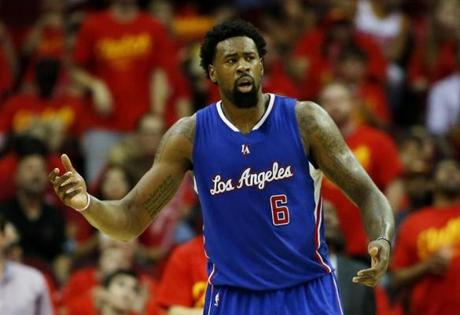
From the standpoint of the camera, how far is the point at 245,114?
20.0 feet

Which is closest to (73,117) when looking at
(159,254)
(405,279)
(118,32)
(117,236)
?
(118,32)

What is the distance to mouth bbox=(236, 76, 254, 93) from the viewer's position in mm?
5926

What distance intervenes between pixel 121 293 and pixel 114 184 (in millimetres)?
1766

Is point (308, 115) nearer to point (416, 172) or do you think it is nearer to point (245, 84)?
point (245, 84)

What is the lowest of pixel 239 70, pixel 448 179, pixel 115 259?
pixel 115 259

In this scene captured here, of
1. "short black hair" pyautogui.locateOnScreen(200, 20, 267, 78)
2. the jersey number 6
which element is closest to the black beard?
"short black hair" pyautogui.locateOnScreen(200, 20, 267, 78)

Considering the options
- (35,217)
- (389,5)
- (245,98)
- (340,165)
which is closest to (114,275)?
(35,217)

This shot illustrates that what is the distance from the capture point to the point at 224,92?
6059mm

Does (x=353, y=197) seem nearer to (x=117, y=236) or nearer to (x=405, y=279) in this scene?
(x=117, y=236)

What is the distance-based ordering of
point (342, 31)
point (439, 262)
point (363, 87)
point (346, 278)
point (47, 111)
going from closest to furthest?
point (346, 278)
point (439, 262)
point (47, 111)
point (363, 87)
point (342, 31)

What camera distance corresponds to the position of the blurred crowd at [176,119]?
925 centimetres

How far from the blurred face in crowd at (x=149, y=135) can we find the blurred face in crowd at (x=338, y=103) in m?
1.62

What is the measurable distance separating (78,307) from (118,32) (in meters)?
3.56

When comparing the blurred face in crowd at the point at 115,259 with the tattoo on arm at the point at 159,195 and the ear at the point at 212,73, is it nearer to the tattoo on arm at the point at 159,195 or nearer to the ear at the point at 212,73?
the tattoo on arm at the point at 159,195
